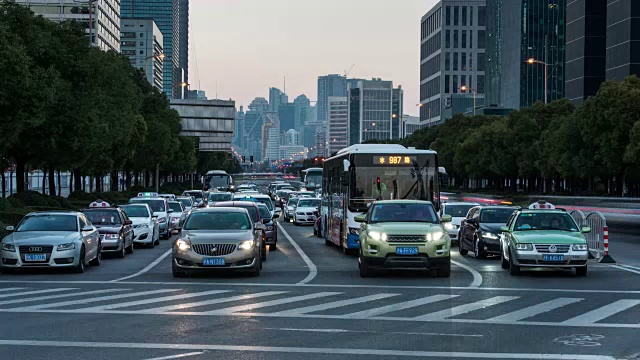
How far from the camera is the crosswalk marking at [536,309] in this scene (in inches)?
590

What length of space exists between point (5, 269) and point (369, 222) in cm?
833

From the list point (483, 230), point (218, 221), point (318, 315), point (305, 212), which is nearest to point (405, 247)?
point (218, 221)

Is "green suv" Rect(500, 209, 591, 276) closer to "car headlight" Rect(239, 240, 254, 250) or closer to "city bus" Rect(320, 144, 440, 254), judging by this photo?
"city bus" Rect(320, 144, 440, 254)

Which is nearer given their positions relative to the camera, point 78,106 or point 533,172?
point 78,106

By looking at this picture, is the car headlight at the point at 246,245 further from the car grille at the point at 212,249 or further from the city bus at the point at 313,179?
the city bus at the point at 313,179

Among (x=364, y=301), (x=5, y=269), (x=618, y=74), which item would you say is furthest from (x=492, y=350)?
(x=618, y=74)

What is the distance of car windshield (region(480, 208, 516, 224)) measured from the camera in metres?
29.0

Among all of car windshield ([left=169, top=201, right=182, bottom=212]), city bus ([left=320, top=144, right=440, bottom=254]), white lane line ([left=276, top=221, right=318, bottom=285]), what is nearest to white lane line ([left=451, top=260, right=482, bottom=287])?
city bus ([left=320, top=144, right=440, bottom=254])

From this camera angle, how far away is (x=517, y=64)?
147 metres

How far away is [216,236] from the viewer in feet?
70.9

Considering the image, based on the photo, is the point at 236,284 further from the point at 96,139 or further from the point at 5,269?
the point at 96,139

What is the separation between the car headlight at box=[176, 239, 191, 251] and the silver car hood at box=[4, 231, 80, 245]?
9.48 ft

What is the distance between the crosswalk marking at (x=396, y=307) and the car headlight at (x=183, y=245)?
19.4 feet

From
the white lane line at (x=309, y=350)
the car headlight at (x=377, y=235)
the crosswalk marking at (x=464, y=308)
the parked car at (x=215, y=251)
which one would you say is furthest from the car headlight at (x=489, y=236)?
the white lane line at (x=309, y=350)
